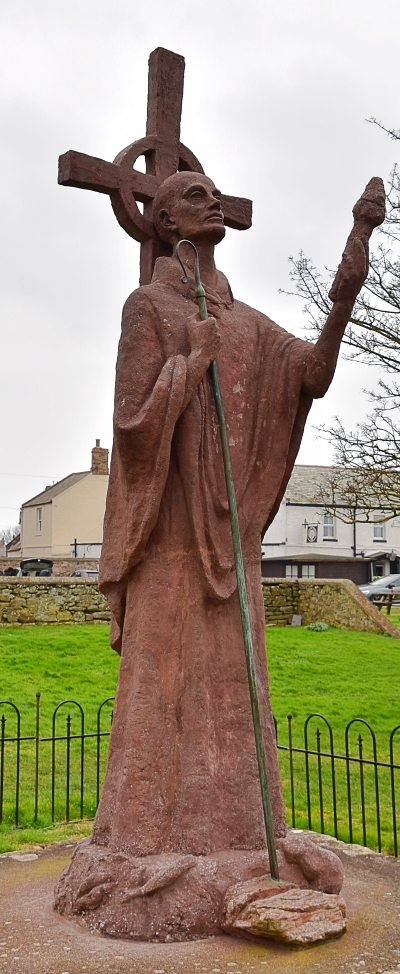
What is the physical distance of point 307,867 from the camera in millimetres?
4410

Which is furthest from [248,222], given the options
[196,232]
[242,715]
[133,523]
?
[242,715]

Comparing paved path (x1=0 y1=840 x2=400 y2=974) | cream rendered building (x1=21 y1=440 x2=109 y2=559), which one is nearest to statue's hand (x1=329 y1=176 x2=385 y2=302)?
paved path (x1=0 y1=840 x2=400 y2=974)

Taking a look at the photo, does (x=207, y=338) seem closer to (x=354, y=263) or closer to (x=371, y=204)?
(x=354, y=263)

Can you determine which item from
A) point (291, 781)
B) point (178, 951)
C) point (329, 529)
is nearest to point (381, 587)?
point (329, 529)

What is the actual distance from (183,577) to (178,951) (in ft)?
→ 5.79

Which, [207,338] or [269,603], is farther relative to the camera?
[269,603]

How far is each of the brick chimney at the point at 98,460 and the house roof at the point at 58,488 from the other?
2.07 ft

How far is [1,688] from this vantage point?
13.7 meters

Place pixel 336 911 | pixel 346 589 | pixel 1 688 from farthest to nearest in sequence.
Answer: pixel 346 589 < pixel 1 688 < pixel 336 911

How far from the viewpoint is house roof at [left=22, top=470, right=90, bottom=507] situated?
46281 millimetres

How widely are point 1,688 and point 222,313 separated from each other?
10.0m

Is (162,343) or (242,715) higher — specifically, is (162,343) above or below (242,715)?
above

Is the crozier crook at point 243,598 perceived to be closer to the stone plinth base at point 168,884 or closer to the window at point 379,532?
the stone plinth base at point 168,884

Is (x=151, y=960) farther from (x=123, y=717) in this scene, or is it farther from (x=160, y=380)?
(x=160, y=380)
